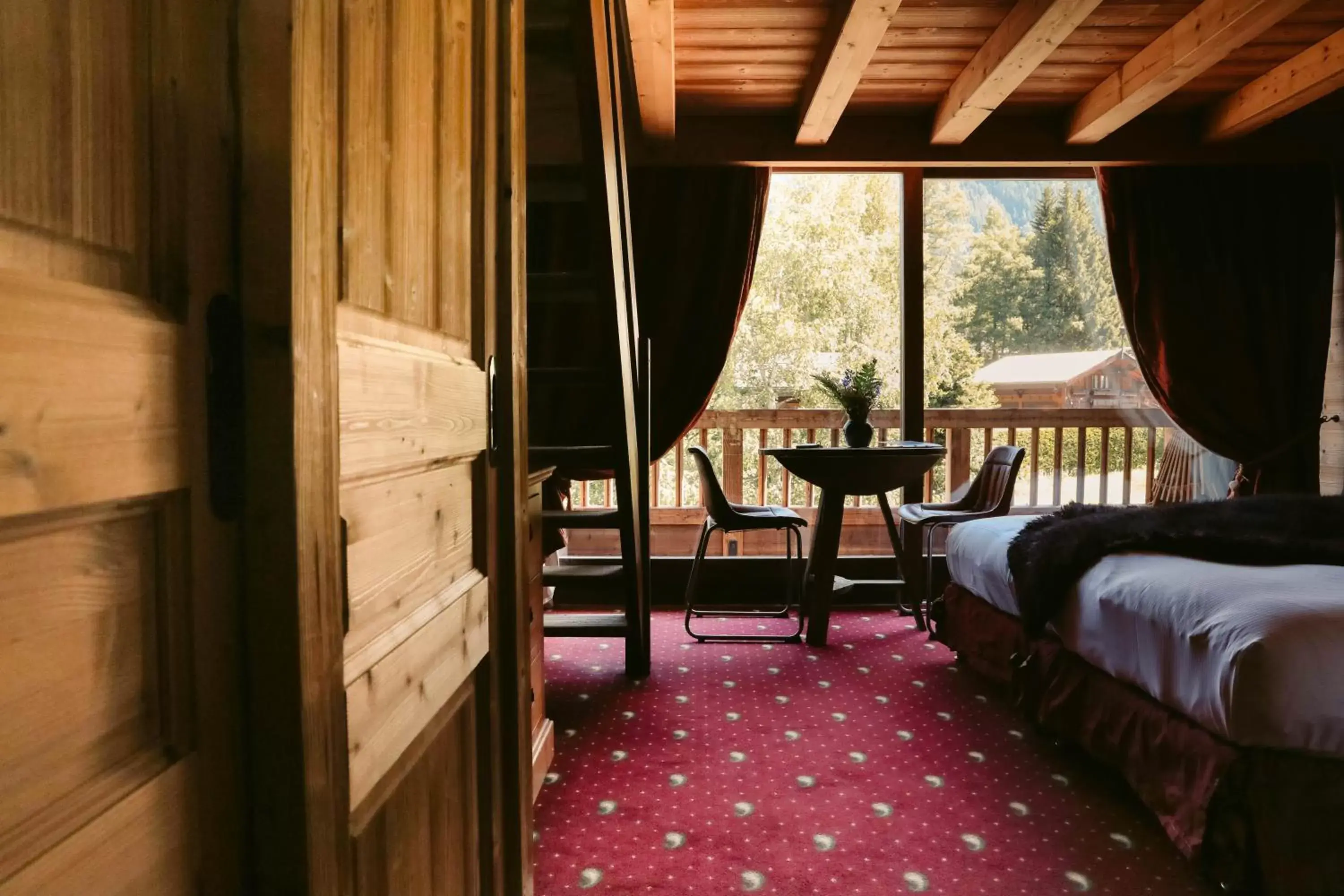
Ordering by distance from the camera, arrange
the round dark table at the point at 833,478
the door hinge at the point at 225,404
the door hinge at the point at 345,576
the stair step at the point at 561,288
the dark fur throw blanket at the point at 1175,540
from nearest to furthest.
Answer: the door hinge at the point at 225,404 < the door hinge at the point at 345,576 < the dark fur throw blanket at the point at 1175,540 < the stair step at the point at 561,288 < the round dark table at the point at 833,478

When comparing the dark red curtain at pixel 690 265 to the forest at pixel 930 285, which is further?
the forest at pixel 930 285

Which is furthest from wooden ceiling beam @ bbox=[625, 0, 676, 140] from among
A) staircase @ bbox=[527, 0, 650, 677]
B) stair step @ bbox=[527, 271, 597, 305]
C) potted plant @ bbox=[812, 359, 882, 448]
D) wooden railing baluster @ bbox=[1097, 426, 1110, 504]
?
wooden railing baluster @ bbox=[1097, 426, 1110, 504]

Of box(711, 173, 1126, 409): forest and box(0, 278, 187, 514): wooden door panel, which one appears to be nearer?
box(0, 278, 187, 514): wooden door panel

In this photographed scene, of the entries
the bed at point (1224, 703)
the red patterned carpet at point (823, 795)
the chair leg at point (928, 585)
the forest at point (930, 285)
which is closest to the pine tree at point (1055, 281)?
the forest at point (930, 285)

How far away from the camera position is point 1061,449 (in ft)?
14.9

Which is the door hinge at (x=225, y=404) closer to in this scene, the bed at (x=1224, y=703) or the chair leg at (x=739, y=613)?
the bed at (x=1224, y=703)

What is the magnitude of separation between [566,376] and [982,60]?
214 centimetres

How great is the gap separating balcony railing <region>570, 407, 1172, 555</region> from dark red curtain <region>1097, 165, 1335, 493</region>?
408 millimetres

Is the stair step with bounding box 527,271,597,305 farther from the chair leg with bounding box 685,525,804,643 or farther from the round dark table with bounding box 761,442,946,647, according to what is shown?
the chair leg with bounding box 685,525,804,643

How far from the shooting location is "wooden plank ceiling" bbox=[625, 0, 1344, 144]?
2891 mm

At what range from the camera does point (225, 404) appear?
0.58 meters

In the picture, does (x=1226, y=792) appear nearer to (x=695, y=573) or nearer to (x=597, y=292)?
(x=597, y=292)

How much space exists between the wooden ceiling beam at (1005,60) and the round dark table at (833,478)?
147 centimetres

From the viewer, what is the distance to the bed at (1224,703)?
1439 mm
